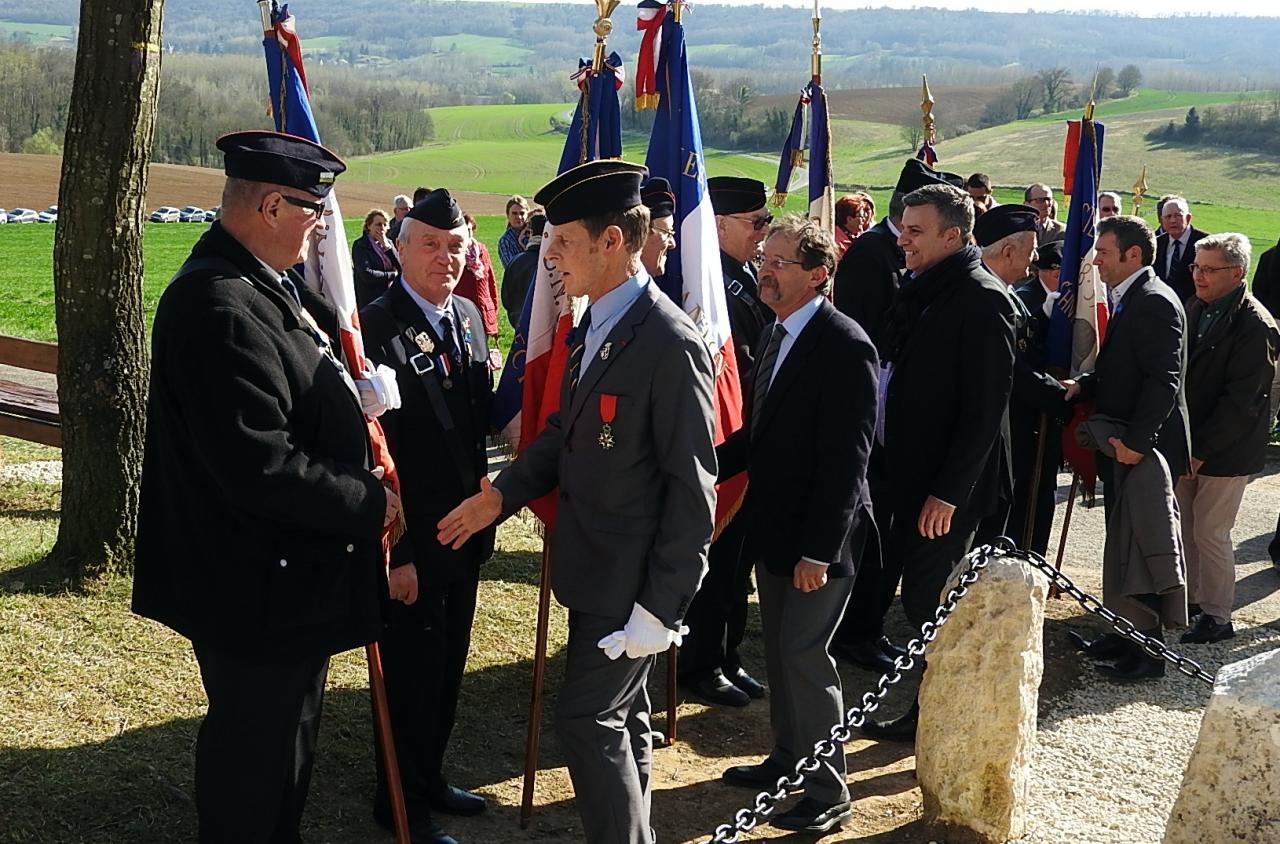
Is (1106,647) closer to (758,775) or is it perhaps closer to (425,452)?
(758,775)

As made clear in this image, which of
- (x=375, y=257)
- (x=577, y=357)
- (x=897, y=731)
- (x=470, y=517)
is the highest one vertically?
(x=577, y=357)

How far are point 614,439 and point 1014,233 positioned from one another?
3.88 meters

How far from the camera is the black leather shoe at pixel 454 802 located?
4.85 m

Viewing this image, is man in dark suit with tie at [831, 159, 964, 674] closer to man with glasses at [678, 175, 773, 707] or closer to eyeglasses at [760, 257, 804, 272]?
man with glasses at [678, 175, 773, 707]

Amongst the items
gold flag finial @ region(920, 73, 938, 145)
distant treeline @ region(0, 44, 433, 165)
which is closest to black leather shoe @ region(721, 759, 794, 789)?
gold flag finial @ region(920, 73, 938, 145)

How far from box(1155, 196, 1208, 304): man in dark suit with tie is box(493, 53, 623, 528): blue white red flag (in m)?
7.98

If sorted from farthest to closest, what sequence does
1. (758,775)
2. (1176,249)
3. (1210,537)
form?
(1176,249) < (1210,537) < (758,775)

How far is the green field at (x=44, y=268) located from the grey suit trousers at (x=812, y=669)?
7071mm

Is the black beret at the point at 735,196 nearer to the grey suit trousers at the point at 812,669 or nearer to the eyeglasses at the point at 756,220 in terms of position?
the eyeglasses at the point at 756,220

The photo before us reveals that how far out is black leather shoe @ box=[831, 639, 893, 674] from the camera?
22.3ft

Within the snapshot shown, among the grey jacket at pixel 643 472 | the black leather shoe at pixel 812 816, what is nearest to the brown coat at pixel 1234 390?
the black leather shoe at pixel 812 816

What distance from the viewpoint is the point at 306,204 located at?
3.70 m

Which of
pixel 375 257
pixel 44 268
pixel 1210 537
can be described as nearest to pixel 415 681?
pixel 1210 537

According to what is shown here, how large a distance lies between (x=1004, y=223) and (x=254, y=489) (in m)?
4.87
